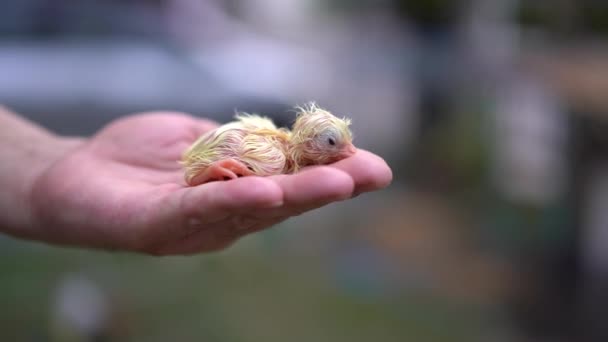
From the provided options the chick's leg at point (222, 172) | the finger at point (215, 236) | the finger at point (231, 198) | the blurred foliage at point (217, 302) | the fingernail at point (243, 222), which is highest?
the finger at point (231, 198)

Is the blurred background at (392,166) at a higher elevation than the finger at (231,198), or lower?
lower

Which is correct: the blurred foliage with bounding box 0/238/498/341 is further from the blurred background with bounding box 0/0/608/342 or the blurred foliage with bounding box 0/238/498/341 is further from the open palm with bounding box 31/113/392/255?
the open palm with bounding box 31/113/392/255

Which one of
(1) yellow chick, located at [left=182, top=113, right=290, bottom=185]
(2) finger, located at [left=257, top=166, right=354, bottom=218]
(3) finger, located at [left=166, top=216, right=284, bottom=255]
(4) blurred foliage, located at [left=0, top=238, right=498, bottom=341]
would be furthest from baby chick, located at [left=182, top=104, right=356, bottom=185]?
(4) blurred foliage, located at [left=0, top=238, right=498, bottom=341]

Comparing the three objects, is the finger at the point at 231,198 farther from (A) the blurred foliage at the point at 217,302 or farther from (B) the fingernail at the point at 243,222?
(A) the blurred foliage at the point at 217,302

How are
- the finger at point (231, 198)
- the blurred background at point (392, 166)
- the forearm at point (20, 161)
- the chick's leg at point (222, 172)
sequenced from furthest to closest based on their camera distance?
the blurred background at point (392, 166) < the forearm at point (20, 161) < the chick's leg at point (222, 172) < the finger at point (231, 198)

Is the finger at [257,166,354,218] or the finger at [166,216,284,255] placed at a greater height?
the finger at [257,166,354,218]

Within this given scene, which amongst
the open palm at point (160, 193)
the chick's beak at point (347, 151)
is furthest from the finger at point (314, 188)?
the chick's beak at point (347, 151)
